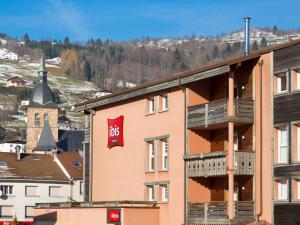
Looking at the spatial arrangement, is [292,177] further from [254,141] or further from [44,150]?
[44,150]

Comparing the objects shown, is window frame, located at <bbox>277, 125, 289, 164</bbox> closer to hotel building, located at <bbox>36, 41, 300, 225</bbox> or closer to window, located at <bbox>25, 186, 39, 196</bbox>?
hotel building, located at <bbox>36, 41, 300, 225</bbox>

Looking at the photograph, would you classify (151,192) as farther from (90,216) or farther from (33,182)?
(33,182)

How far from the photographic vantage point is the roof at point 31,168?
271 ft

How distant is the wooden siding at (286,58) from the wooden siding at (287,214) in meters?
6.42

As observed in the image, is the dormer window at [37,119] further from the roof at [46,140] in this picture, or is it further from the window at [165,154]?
the window at [165,154]

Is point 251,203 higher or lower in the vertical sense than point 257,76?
lower

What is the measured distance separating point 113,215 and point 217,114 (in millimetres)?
9176

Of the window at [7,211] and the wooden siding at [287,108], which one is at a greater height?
the wooden siding at [287,108]

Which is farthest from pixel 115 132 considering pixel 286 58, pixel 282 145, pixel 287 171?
pixel 286 58

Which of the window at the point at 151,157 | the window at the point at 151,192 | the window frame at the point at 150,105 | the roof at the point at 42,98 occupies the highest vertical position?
the roof at the point at 42,98

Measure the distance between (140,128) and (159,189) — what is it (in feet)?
15.1

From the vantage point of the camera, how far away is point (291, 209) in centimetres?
3562

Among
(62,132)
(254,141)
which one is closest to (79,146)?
(62,132)

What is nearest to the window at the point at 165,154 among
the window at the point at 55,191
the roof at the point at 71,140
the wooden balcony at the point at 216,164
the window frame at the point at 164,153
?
the window frame at the point at 164,153
